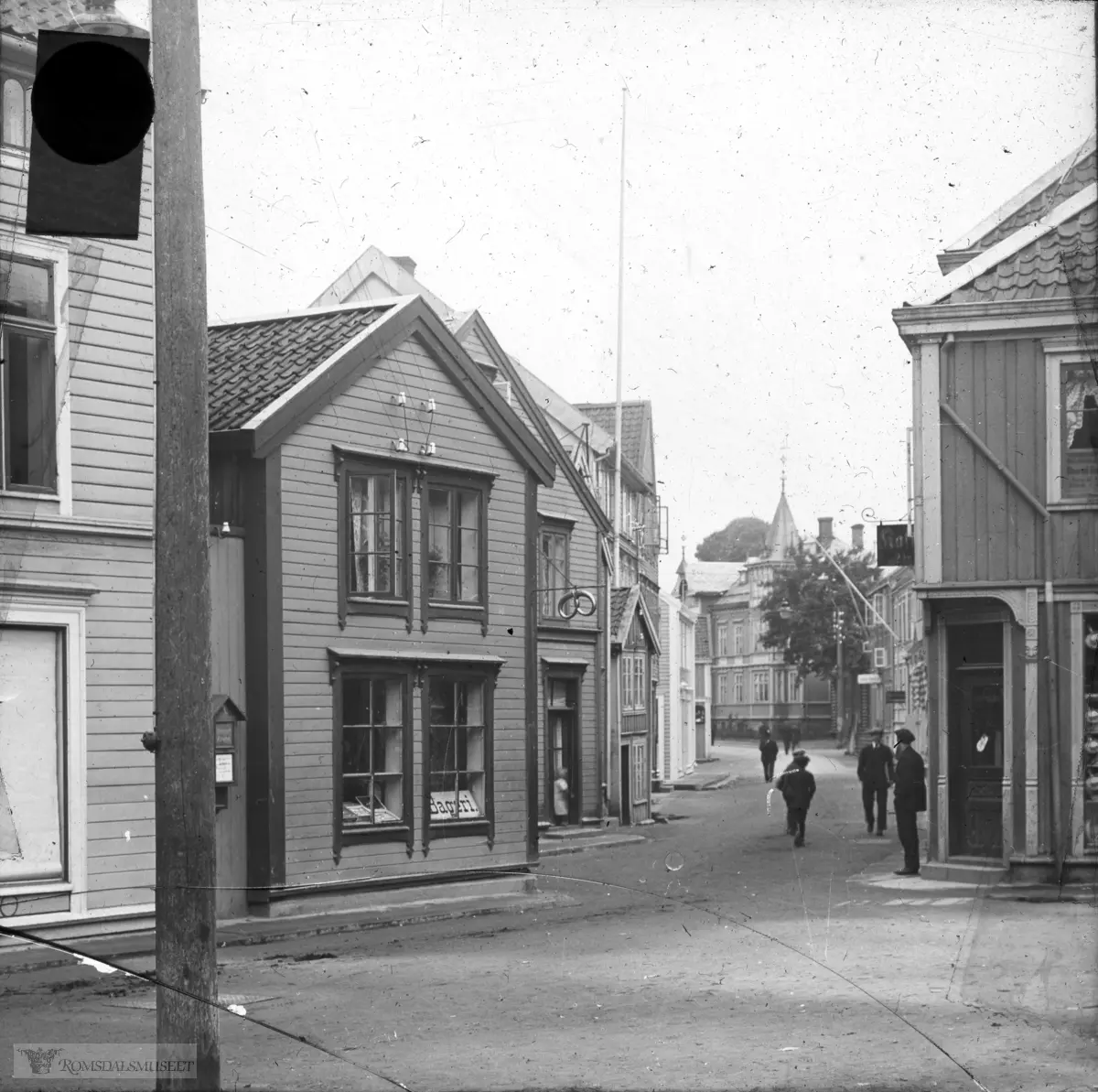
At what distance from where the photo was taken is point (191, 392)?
22.2 ft

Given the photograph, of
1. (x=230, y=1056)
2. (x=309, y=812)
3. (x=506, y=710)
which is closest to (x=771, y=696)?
(x=506, y=710)

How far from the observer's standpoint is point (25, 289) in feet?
29.4

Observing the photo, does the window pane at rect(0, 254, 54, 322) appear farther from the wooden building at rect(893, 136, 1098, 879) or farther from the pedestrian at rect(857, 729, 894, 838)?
the pedestrian at rect(857, 729, 894, 838)

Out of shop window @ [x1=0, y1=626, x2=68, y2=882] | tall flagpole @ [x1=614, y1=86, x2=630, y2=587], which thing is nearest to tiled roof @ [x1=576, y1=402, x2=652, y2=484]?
tall flagpole @ [x1=614, y1=86, x2=630, y2=587]

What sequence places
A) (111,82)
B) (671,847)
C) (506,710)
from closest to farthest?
(111,82), (506,710), (671,847)

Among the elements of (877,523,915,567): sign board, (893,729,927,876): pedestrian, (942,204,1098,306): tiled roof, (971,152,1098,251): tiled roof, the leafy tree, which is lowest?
(893,729,927,876): pedestrian

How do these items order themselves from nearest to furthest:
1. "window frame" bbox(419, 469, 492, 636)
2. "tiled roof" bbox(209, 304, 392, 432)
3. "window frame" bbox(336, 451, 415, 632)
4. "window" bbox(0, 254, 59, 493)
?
"window frame" bbox(336, 451, 415, 632) < "window frame" bbox(419, 469, 492, 636) < "tiled roof" bbox(209, 304, 392, 432) < "window" bbox(0, 254, 59, 493)

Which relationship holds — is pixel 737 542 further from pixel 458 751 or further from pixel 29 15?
pixel 29 15

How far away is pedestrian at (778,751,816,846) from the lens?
8.79m

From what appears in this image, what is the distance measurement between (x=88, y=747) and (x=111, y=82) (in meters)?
3.73

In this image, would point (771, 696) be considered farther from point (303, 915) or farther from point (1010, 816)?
point (303, 915)

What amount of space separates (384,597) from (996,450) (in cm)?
331

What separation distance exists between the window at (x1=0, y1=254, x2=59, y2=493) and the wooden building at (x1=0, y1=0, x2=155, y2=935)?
1 centimetres

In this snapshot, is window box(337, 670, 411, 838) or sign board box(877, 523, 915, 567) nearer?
window box(337, 670, 411, 838)
